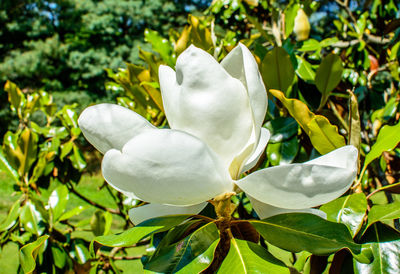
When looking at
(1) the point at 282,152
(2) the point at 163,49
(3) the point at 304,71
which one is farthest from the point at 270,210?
(2) the point at 163,49

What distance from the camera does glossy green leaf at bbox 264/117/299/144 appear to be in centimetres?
88

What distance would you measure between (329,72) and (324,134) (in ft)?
0.93

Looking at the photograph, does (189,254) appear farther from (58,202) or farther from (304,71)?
(58,202)

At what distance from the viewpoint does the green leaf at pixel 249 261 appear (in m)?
0.46

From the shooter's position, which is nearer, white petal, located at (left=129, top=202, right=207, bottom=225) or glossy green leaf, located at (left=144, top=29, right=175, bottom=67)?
white petal, located at (left=129, top=202, right=207, bottom=225)

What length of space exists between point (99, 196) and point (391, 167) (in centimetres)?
586

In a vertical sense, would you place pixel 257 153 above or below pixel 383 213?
above

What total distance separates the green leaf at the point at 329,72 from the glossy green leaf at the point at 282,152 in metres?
0.15

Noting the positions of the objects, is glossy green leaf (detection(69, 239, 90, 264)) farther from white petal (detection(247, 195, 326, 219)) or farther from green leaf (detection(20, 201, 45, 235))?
white petal (detection(247, 195, 326, 219))

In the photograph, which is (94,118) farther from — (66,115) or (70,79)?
(70,79)

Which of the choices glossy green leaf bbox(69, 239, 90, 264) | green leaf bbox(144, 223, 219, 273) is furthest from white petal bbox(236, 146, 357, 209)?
glossy green leaf bbox(69, 239, 90, 264)

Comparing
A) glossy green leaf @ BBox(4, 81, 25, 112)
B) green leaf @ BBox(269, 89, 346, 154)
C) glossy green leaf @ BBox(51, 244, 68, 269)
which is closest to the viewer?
green leaf @ BBox(269, 89, 346, 154)

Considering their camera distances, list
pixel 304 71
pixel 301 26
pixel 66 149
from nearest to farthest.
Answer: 1. pixel 304 71
2. pixel 301 26
3. pixel 66 149

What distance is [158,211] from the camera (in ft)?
1.88
